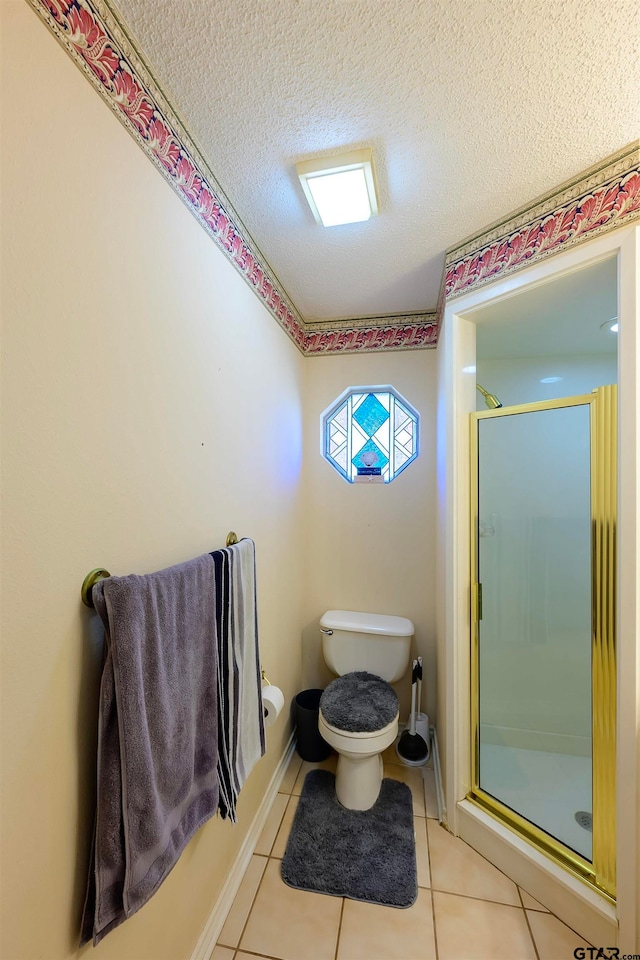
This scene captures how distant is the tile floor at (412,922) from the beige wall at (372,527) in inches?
31.8

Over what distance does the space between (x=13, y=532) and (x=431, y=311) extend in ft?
6.91

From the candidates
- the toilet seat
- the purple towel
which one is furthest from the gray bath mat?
the purple towel

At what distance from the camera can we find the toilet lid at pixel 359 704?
1514 millimetres

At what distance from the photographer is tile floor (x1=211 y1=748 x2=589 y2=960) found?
1.11 metres

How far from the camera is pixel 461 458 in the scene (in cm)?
154

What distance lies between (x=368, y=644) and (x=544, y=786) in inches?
35.4

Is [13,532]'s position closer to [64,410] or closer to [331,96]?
[64,410]

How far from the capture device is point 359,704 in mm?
1621

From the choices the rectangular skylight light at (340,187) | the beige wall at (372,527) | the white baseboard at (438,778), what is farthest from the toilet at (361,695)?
the rectangular skylight light at (340,187)

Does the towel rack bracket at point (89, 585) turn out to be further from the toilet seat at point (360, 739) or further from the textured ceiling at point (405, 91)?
the toilet seat at point (360, 739)

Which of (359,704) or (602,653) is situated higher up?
(602,653)

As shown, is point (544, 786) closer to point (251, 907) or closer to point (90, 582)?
point (251, 907)

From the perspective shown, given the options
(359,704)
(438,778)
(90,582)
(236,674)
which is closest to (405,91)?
(90,582)

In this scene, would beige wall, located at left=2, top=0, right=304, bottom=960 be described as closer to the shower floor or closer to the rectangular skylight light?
the rectangular skylight light
